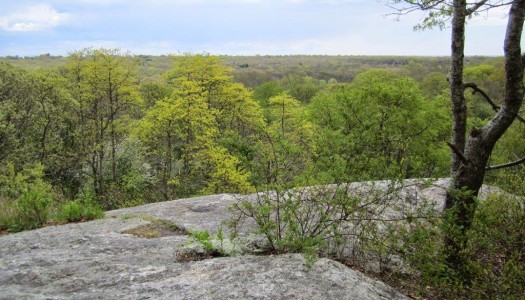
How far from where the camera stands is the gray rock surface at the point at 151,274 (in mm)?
4047

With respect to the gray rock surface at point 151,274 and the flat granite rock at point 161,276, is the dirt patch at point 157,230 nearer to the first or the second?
the gray rock surface at point 151,274

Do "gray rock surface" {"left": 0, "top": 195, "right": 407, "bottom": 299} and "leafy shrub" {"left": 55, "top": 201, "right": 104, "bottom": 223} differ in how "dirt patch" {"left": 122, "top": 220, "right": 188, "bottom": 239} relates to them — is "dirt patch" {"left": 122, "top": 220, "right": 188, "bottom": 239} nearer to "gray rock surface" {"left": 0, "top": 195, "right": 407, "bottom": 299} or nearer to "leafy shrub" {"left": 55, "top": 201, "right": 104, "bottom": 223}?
"gray rock surface" {"left": 0, "top": 195, "right": 407, "bottom": 299}

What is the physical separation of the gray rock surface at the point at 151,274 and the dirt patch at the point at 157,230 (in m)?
0.48

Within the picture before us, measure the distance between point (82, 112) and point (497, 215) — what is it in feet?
106

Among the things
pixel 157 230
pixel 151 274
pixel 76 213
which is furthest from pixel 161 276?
pixel 76 213

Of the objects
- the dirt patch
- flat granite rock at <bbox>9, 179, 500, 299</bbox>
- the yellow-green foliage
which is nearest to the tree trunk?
flat granite rock at <bbox>9, 179, 500, 299</bbox>

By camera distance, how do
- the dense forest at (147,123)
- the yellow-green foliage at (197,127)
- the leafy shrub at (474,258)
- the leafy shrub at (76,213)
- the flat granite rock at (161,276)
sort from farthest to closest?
the dense forest at (147,123), the yellow-green foliage at (197,127), the leafy shrub at (76,213), the leafy shrub at (474,258), the flat granite rock at (161,276)

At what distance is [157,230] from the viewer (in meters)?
6.93

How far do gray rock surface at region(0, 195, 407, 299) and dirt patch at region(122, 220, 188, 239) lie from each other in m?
0.48

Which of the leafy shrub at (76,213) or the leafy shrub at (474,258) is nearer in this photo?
the leafy shrub at (474,258)

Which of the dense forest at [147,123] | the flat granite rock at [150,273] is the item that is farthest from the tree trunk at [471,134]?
the dense forest at [147,123]

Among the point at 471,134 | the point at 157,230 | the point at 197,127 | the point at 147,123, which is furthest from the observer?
the point at 197,127

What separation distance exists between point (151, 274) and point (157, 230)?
239cm

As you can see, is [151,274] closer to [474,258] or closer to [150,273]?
[150,273]
